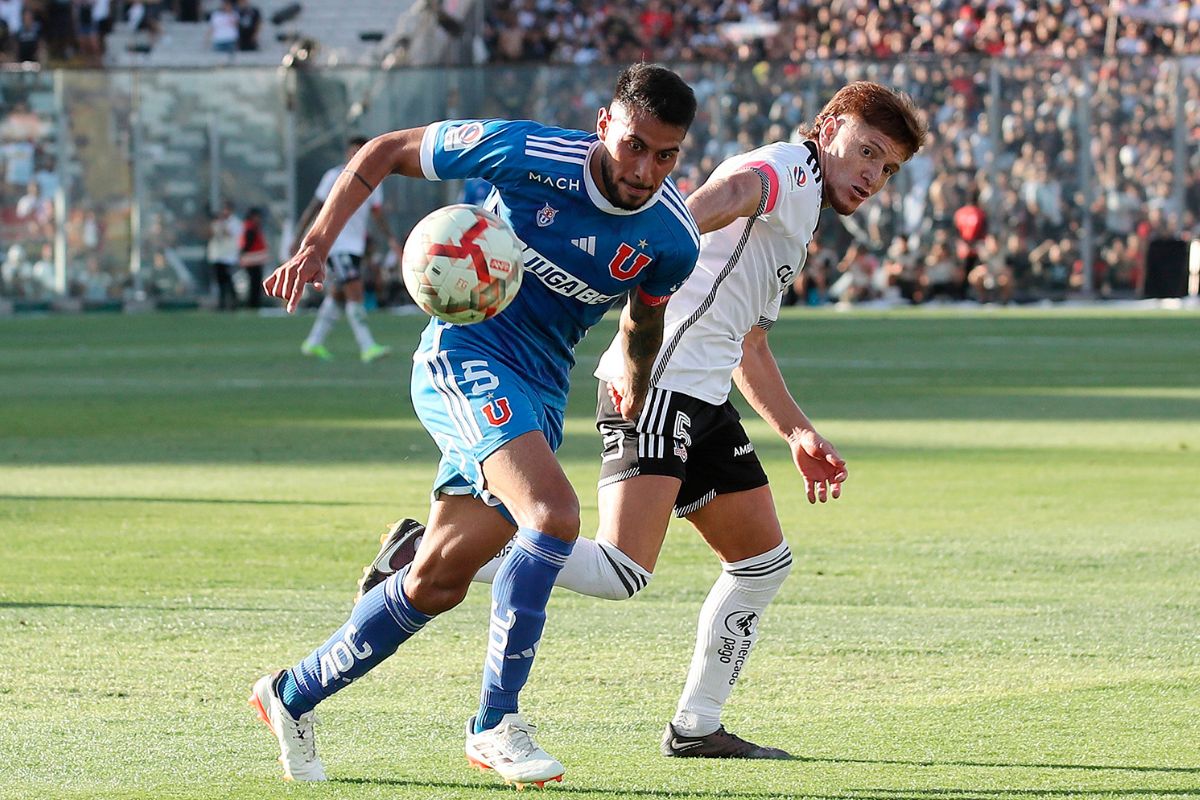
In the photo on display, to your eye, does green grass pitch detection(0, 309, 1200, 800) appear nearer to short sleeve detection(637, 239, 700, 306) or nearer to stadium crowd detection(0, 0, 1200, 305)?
short sleeve detection(637, 239, 700, 306)

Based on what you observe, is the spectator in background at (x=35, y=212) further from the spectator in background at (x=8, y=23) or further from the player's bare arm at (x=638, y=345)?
the player's bare arm at (x=638, y=345)

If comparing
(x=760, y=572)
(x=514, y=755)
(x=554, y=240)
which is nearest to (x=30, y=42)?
(x=760, y=572)

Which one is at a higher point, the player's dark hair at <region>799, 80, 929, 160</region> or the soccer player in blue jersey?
the player's dark hair at <region>799, 80, 929, 160</region>

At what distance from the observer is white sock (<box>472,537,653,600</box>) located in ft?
19.1

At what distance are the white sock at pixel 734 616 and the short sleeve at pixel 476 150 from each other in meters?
1.41

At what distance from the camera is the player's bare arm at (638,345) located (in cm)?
555

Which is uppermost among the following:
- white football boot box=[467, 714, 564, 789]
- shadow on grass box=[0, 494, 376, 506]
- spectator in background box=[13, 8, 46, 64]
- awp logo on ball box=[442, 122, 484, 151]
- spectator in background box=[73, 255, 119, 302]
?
awp logo on ball box=[442, 122, 484, 151]

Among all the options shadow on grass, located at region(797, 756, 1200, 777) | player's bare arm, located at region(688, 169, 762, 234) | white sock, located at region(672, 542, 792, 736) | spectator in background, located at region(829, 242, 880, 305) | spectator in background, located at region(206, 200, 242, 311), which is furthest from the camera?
spectator in background, located at region(829, 242, 880, 305)

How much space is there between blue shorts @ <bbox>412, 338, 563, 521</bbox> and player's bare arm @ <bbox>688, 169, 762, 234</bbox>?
0.71m

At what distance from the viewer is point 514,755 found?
198 inches

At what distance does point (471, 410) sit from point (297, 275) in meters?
0.57

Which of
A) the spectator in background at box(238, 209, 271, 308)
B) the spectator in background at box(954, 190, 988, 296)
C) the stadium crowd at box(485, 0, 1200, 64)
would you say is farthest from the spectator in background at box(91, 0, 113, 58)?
the spectator in background at box(954, 190, 988, 296)

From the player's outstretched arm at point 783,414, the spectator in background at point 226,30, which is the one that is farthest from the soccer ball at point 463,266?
the spectator in background at point 226,30

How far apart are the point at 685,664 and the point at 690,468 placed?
1268 millimetres
